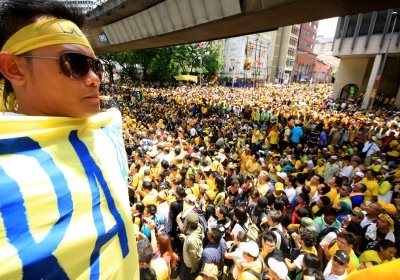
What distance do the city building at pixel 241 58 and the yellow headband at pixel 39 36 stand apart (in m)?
61.0

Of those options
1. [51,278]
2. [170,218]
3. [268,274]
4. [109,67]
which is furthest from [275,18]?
[109,67]

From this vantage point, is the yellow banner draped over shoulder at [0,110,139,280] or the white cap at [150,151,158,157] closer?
the yellow banner draped over shoulder at [0,110,139,280]

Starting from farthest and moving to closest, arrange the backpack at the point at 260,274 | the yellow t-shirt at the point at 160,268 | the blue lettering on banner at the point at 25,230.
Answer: the yellow t-shirt at the point at 160,268 < the backpack at the point at 260,274 < the blue lettering on banner at the point at 25,230

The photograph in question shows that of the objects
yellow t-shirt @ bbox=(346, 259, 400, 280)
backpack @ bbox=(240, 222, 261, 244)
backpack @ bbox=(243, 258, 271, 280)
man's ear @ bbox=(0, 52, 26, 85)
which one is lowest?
backpack @ bbox=(240, 222, 261, 244)

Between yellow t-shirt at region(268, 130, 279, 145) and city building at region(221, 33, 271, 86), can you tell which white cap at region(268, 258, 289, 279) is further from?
city building at region(221, 33, 271, 86)

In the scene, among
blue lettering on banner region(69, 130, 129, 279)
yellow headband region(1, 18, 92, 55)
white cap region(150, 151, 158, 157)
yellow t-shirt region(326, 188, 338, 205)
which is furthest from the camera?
white cap region(150, 151, 158, 157)

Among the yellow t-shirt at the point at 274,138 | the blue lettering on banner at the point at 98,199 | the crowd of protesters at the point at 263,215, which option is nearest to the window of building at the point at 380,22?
the crowd of protesters at the point at 263,215

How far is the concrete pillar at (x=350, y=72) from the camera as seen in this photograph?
30.2 meters

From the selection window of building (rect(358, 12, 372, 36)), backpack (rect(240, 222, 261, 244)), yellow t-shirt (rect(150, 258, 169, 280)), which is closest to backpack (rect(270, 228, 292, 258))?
backpack (rect(240, 222, 261, 244))

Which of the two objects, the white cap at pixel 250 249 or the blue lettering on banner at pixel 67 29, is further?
the white cap at pixel 250 249

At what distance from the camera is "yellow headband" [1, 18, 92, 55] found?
38.7 inches

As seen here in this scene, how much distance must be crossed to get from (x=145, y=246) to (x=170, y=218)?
168cm

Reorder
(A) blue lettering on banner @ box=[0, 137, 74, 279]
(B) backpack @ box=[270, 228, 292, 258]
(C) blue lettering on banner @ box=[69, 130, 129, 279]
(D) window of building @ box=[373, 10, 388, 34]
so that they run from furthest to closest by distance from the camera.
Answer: (D) window of building @ box=[373, 10, 388, 34], (B) backpack @ box=[270, 228, 292, 258], (C) blue lettering on banner @ box=[69, 130, 129, 279], (A) blue lettering on banner @ box=[0, 137, 74, 279]

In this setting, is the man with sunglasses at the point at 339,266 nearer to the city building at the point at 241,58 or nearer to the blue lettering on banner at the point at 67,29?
the blue lettering on banner at the point at 67,29
